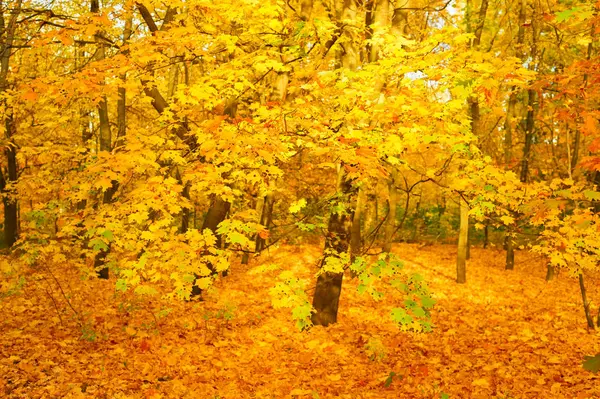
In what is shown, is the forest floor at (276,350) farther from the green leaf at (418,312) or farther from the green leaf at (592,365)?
the green leaf at (592,365)

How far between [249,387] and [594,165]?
6077mm

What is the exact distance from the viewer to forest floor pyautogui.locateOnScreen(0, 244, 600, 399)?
679 centimetres

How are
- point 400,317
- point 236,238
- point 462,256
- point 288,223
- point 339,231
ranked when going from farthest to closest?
point 462,256 < point 288,223 < point 339,231 < point 236,238 < point 400,317

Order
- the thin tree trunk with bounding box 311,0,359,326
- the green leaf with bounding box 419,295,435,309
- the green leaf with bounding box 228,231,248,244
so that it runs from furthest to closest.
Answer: the thin tree trunk with bounding box 311,0,359,326
the green leaf with bounding box 228,231,248,244
the green leaf with bounding box 419,295,435,309

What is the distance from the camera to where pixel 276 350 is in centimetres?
893

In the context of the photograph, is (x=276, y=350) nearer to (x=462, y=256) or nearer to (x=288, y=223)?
(x=288, y=223)

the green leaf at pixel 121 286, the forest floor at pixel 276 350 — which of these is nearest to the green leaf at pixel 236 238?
the forest floor at pixel 276 350

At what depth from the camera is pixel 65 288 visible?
11.6m

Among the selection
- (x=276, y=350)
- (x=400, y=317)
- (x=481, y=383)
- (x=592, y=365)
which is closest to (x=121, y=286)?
(x=276, y=350)

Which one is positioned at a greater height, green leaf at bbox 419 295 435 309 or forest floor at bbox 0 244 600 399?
green leaf at bbox 419 295 435 309

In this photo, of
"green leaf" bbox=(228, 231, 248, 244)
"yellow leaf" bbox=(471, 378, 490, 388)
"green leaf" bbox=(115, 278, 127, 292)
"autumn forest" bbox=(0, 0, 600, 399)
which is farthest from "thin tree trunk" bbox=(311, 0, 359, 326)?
"green leaf" bbox=(115, 278, 127, 292)

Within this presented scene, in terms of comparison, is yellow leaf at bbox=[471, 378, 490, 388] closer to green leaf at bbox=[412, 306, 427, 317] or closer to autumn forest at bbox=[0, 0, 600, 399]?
autumn forest at bbox=[0, 0, 600, 399]

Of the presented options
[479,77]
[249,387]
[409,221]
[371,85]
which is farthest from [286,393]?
[409,221]

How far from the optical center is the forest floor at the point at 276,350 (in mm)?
6789
